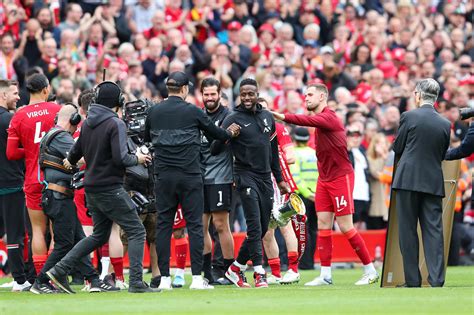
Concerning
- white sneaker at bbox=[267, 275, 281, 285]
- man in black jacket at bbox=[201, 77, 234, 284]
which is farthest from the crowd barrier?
man in black jacket at bbox=[201, 77, 234, 284]

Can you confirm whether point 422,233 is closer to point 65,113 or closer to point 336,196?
point 336,196

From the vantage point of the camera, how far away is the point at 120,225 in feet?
51.4

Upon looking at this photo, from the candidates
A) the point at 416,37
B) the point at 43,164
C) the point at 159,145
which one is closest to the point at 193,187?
the point at 159,145

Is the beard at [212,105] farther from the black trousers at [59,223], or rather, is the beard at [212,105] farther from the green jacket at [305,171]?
the green jacket at [305,171]

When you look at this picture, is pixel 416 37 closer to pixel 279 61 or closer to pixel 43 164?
pixel 279 61

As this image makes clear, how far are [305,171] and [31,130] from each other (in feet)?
20.7

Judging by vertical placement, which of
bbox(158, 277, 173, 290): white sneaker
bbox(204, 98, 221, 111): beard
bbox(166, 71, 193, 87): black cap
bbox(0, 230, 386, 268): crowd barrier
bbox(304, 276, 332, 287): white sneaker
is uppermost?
bbox(166, 71, 193, 87): black cap

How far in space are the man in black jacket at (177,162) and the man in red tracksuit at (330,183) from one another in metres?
1.86

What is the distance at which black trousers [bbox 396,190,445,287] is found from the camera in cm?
1603

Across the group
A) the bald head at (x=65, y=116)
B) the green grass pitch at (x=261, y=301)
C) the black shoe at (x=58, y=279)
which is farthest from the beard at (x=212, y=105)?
the black shoe at (x=58, y=279)

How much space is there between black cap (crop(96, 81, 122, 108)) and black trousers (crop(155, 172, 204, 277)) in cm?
113

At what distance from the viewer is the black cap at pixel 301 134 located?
22125mm

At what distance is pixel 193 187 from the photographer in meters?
16.2

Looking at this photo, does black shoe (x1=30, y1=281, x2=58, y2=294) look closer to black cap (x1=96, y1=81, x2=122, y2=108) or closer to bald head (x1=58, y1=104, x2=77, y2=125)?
bald head (x1=58, y1=104, x2=77, y2=125)
